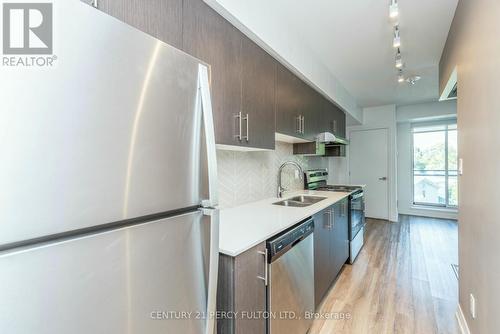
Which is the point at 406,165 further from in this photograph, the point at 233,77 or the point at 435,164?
the point at 233,77

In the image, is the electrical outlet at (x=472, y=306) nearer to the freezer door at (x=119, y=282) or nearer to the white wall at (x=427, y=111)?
the freezer door at (x=119, y=282)

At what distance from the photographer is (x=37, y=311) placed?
469mm

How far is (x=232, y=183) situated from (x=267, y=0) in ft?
4.98

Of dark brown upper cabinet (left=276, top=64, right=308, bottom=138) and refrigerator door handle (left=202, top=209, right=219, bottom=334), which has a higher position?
dark brown upper cabinet (left=276, top=64, right=308, bottom=138)

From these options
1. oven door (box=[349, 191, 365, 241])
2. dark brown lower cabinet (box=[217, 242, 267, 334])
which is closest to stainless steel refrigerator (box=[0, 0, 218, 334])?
dark brown lower cabinet (box=[217, 242, 267, 334])

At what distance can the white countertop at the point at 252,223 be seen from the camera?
1173mm

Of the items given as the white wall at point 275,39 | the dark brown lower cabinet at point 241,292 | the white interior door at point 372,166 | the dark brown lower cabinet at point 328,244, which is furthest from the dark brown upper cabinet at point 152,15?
the white interior door at point 372,166

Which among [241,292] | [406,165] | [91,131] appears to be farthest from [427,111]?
[91,131]

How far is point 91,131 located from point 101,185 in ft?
0.42

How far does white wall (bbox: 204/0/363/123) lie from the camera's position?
1.54 meters

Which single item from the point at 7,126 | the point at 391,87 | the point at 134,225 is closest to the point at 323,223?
the point at 134,225

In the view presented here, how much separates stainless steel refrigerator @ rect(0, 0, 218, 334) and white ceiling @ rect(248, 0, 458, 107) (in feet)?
5.61

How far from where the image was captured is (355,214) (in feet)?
10.5

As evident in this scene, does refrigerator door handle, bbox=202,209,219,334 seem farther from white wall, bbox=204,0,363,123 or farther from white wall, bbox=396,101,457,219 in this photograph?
white wall, bbox=396,101,457,219
